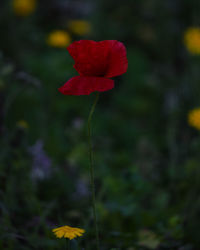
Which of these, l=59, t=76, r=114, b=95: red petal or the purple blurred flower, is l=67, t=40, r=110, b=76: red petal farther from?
the purple blurred flower

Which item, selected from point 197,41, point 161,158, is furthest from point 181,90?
point 161,158

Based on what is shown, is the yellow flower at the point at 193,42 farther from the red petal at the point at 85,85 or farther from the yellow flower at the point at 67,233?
the yellow flower at the point at 67,233

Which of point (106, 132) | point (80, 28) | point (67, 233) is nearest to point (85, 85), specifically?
point (67, 233)

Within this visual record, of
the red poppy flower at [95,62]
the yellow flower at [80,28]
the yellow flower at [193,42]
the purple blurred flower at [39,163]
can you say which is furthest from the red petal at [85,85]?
the yellow flower at [80,28]

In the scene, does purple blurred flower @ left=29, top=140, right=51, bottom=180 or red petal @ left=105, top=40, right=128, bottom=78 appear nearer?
red petal @ left=105, top=40, right=128, bottom=78

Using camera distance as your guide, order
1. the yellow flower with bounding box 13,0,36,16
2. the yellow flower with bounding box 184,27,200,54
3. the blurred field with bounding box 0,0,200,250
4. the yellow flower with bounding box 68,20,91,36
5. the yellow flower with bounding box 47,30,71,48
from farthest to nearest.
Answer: the yellow flower with bounding box 68,20,91,36, the yellow flower with bounding box 13,0,36,16, the yellow flower with bounding box 47,30,71,48, the yellow flower with bounding box 184,27,200,54, the blurred field with bounding box 0,0,200,250

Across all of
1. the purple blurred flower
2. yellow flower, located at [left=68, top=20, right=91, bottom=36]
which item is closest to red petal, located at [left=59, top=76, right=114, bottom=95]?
the purple blurred flower

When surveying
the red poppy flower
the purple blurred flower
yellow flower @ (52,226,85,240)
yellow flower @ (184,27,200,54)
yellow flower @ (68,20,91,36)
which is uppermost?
yellow flower @ (68,20,91,36)

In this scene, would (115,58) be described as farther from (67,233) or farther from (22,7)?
(22,7)

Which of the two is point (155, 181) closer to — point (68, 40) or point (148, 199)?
point (148, 199)
